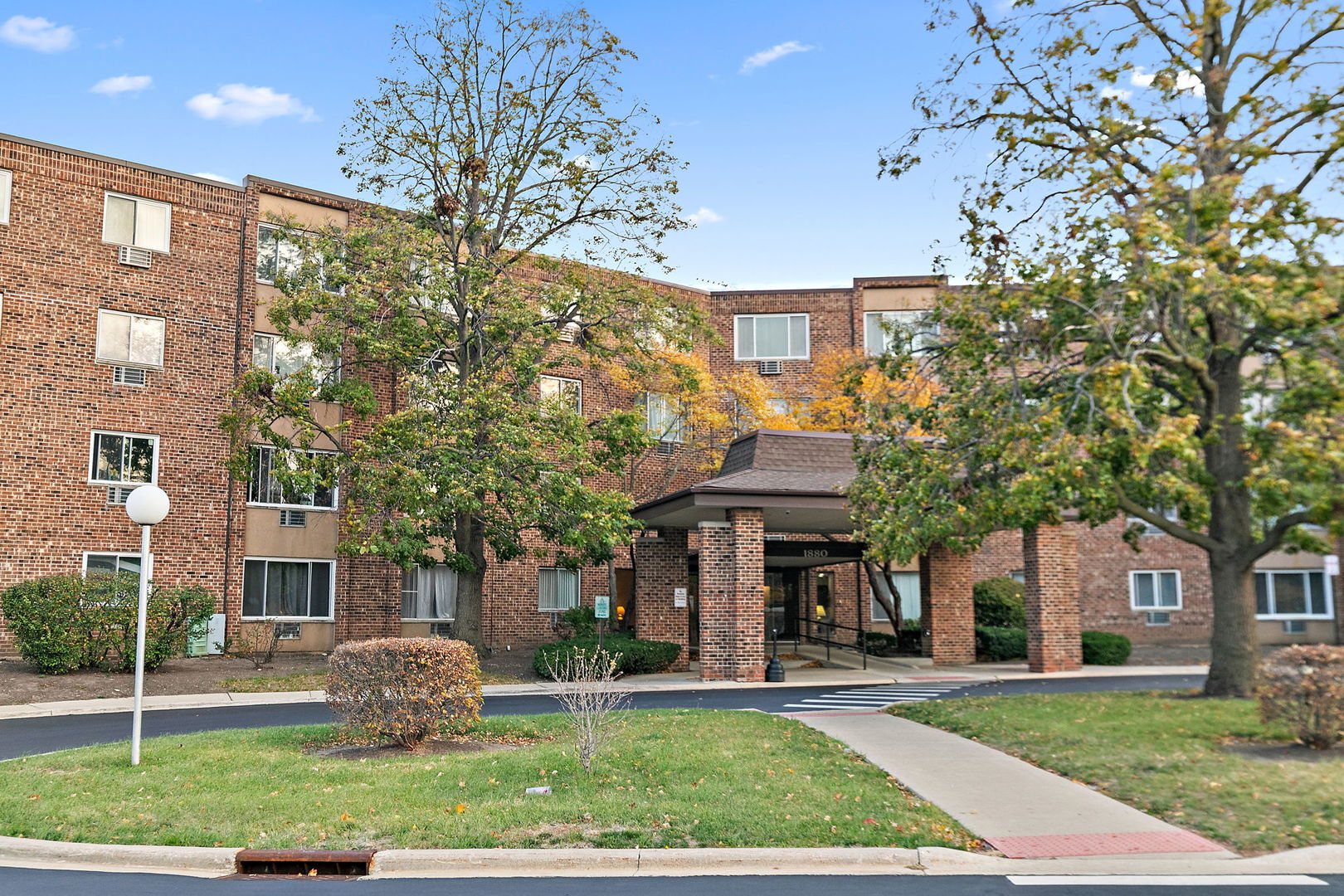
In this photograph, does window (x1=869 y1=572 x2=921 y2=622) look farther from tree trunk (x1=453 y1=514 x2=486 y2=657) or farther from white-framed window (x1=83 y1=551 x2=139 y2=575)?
white-framed window (x1=83 y1=551 x2=139 y2=575)

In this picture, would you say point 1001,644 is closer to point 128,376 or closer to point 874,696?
point 874,696

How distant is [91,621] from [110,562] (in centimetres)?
416

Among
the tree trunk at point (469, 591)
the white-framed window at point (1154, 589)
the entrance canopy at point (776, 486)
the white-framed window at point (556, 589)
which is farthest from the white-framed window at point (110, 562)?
the white-framed window at point (1154, 589)

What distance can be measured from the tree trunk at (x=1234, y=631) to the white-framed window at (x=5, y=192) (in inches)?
997

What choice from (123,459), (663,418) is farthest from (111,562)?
(663,418)

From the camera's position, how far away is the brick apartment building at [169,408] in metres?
24.4

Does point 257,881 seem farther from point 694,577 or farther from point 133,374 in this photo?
point 694,577

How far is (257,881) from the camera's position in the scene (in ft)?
24.5

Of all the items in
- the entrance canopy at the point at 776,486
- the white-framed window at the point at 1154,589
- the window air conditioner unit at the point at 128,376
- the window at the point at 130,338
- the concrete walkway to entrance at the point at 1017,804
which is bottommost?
the concrete walkway to entrance at the point at 1017,804

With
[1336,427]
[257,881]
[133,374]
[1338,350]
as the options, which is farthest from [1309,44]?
[133,374]

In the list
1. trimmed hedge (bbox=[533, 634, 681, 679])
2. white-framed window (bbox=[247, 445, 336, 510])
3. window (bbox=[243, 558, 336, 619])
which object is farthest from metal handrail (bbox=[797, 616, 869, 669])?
white-framed window (bbox=[247, 445, 336, 510])

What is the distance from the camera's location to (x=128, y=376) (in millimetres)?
25703

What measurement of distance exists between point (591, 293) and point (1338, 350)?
55.0 feet

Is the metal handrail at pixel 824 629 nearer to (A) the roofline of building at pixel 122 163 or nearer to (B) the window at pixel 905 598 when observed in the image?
(B) the window at pixel 905 598
